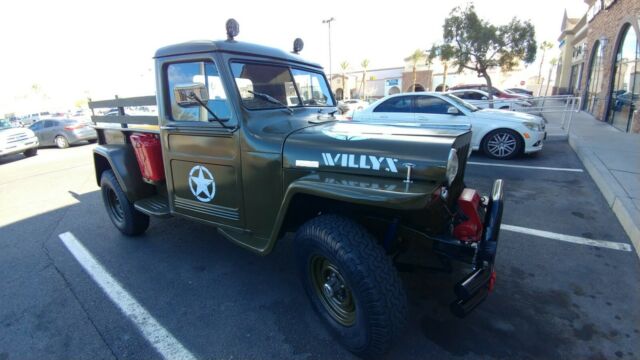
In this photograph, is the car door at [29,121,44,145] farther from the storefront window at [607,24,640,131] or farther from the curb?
the storefront window at [607,24,640,131]

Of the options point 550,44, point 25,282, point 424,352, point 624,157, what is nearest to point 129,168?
point 25,282

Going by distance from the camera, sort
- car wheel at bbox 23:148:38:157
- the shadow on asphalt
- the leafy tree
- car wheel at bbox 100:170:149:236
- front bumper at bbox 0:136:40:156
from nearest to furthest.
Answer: the shadow on asphalt, car wheel at bbox 100:170:149:236, front bumper at bbox 0:136:40:156, car wheel at bbox 23:148:38:157, the leafy tree

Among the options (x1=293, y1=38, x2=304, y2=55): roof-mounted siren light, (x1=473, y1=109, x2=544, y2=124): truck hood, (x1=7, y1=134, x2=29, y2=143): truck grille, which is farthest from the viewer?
(x1=7, y1=134, x2=29, y2=143): truck grille

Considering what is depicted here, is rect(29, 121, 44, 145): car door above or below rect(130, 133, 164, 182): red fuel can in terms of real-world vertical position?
below

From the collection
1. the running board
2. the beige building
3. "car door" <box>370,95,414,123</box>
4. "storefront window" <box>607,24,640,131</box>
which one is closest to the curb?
"car door" <box>370,95,414,123</box>

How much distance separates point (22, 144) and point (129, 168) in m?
11.3

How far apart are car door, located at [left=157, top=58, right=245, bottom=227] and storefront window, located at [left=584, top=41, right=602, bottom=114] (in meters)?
16.1

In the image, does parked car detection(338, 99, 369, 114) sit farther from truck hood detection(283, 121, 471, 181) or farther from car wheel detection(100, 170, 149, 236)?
car wheel detection(100, 170, 149, 236)

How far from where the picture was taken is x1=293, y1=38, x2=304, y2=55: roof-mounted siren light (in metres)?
3.45

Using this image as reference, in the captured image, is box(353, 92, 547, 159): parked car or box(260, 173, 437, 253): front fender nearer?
box(260, 173, 437, 253): front fender

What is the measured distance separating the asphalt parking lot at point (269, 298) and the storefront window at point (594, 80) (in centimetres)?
1271

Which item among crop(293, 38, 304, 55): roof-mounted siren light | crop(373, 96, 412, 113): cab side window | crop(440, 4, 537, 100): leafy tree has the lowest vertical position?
crop(373, 96, 412, 113): cab side window

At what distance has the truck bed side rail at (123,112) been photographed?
3.33 meters

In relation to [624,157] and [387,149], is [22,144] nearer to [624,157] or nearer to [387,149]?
[387,149]
